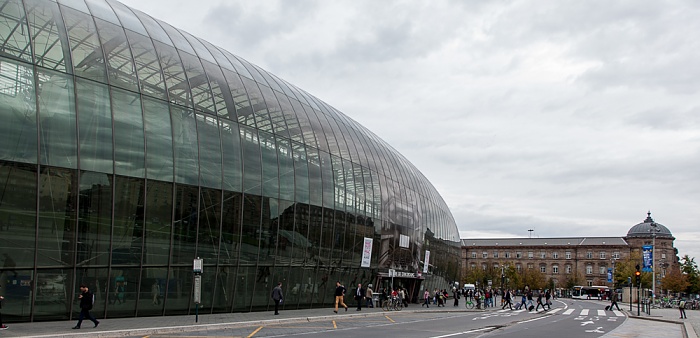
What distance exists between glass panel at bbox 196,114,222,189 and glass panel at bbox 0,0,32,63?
27.3ft

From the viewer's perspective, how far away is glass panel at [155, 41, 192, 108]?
28.2m

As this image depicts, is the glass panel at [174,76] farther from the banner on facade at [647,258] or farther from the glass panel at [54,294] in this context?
the banner on facade at [647,258]

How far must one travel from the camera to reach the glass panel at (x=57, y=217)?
866 inches

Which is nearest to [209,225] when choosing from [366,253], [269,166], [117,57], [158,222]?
[158,222]

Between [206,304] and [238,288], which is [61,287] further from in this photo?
[238,288]

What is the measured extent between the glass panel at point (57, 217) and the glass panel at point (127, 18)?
8.58 m

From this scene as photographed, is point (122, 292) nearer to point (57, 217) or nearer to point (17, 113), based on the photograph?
point (57, 217)

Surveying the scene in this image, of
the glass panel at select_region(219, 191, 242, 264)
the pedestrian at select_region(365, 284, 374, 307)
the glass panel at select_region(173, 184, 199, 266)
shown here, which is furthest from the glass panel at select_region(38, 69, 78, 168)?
the pedestrian at select_region(365, 284, 374, 307)

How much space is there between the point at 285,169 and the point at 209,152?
6643 millimetres

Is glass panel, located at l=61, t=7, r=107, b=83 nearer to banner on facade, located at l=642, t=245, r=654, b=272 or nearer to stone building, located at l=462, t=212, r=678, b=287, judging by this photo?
banner on facade, located at l=642, t=245, r=654, b=272

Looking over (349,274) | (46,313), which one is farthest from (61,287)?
(349,274)

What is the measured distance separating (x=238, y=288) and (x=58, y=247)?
10448 mm

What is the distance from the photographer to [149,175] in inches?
1013

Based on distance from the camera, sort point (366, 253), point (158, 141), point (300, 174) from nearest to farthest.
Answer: point (158, 141) → point (300, 174) → point (366, 253)
